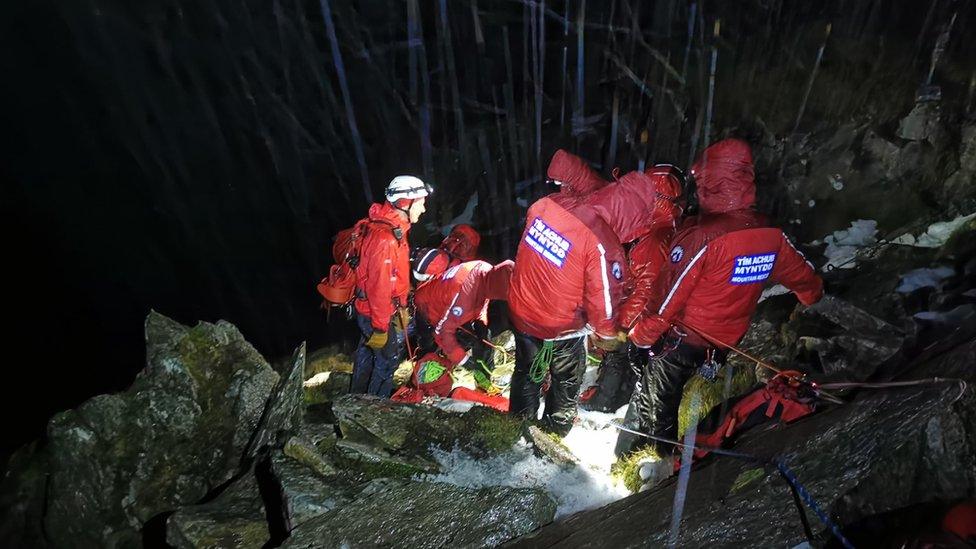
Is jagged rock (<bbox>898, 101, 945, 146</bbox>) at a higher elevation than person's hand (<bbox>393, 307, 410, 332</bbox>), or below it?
higher

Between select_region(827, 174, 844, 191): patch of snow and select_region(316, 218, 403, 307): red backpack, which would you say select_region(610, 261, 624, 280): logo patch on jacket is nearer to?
select_region(316, 218, 403, 307): red backpack

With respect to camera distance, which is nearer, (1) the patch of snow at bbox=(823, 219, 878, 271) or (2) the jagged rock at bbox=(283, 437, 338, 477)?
(2) the jagged rock at bbox=(283, 437, 338, 477)

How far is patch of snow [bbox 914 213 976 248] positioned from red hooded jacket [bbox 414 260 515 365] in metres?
5.68

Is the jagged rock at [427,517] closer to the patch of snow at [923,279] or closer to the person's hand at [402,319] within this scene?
the person's hand at [402,319]

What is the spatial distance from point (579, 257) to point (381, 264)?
2.03 metres

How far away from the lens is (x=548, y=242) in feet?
13.1

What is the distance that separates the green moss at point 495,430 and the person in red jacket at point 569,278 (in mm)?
650

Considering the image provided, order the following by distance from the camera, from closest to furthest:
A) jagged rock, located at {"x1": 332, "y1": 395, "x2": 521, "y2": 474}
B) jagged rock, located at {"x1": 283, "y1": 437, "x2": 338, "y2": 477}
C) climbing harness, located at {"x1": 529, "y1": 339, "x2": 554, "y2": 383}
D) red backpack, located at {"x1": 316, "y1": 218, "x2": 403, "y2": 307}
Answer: jagged rock, located at {"x1": 283, "y1": 437, "x2": 338, "y2": 477}, jagged rock, located at {"x1": 332, "y1": 395, "x2": 521, "y2": 474}, climbing harness, located at {"x1": 529, "y1": 339, "x2": 554, "y2": 383}, red backpack, located at {"x1": 316, "y1": 218, "x2": 403, "y2": 307}

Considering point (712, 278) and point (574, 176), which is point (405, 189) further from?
point (712, 278)

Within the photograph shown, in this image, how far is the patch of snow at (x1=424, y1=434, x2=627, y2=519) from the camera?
353 centimetres

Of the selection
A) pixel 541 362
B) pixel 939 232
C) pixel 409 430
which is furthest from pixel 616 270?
pixel 939 232

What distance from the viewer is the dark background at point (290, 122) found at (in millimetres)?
9539

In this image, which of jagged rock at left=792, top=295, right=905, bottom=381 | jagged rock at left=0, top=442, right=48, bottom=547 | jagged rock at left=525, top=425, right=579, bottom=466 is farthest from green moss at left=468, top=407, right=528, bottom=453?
jagged rock at left=0, top=442, right=48, bottom=547

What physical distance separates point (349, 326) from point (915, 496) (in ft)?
38.3
